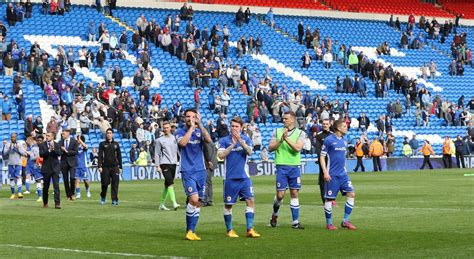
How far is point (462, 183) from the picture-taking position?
34.5 m

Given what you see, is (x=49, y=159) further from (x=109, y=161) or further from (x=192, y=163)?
(x=192, y=163)

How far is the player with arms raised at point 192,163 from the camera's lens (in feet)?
54.3

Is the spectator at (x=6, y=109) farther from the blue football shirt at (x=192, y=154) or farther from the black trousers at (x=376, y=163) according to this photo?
the blue football shirt at (x=192, y=154)

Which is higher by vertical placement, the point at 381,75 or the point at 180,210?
the point at 381,75

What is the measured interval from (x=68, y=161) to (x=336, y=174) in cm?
1253

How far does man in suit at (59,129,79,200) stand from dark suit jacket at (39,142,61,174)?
132cm

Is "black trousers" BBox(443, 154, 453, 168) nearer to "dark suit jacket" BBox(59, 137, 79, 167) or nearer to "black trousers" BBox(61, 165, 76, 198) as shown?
"black trousers" BBox(61, 165, 76, 198)

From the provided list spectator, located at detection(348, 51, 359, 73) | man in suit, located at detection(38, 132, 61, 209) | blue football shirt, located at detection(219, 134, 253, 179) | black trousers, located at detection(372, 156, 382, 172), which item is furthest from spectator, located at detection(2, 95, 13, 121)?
blue football shirt, located at detection(219, 134, 253, 179)

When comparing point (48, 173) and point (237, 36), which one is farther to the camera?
point (237, 36)

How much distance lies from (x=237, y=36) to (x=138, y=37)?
28.7 ft

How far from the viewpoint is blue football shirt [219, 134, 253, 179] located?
17.2m

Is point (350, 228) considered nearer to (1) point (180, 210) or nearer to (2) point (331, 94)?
(1) point (180, 210)

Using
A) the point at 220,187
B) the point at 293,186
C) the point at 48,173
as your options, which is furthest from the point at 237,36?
the point at 293,186

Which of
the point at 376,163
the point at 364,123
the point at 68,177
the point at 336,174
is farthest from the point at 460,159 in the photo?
the point at 336,174
